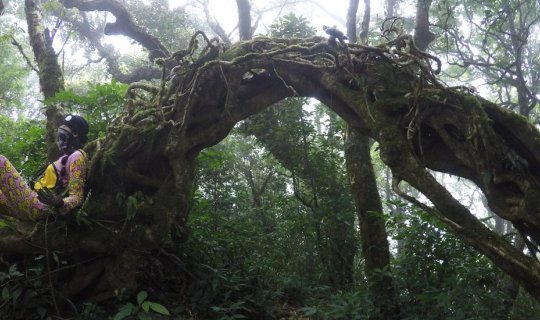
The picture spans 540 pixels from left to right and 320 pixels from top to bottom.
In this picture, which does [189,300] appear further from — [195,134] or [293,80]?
[293,80]

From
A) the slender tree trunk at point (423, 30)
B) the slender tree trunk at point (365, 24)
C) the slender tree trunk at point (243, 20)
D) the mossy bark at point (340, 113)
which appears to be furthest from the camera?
the slender tree trunk at point (243, 20)

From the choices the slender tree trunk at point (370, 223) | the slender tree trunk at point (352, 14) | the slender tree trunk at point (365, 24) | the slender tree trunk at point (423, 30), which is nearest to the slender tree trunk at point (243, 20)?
the slender tree trunk at point (352, 14)

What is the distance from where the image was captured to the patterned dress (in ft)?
11.3

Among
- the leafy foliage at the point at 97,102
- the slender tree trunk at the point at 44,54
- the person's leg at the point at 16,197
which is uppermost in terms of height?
the slender tree trunk at the point at 44,54

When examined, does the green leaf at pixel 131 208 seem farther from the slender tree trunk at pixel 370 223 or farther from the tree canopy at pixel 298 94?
the slender tree trunk at pixel 370 223

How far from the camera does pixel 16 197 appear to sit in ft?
11.3

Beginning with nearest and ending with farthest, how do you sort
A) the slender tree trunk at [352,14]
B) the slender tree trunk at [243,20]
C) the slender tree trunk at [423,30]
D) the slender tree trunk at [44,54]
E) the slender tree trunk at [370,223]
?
1. the slender tree trunk at [370,223]
2. the slender tree trunk at [44,54]
3. the slender tree trunk at [423,30]
4. the slender tree trunk at [352,14]
5. the slender tree trunk at [243,20]

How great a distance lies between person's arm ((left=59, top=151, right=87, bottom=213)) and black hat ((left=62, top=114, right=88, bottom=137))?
265mm

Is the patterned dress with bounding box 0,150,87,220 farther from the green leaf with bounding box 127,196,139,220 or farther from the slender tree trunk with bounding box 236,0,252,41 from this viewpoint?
the slender tree trunk with bounding box 236,0,252,41

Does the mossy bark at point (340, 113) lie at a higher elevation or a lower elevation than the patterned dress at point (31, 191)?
higher

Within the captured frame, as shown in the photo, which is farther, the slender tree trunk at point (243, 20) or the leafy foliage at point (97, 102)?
the slender tree trunk at point (243, 20)

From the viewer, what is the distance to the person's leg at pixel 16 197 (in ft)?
11.2

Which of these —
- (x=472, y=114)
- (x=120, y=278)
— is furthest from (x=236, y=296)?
(x=472, y=114)

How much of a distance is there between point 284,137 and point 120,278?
3548 mm
